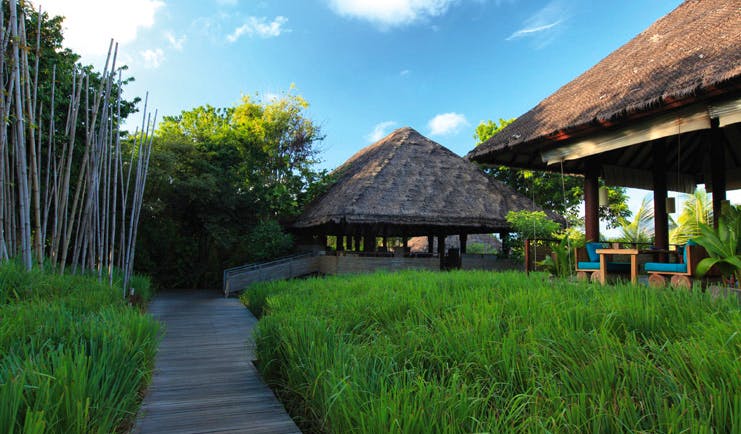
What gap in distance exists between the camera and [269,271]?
36.0ft

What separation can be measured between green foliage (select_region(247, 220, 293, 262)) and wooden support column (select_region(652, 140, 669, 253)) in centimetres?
844

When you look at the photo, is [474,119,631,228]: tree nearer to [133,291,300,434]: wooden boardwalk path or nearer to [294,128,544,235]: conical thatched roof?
[294,128,544,235]: conical thatched roof

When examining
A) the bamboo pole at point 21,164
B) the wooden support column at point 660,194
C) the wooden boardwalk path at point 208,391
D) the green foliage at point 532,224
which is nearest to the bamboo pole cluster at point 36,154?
the bamboo pole at point 21,164

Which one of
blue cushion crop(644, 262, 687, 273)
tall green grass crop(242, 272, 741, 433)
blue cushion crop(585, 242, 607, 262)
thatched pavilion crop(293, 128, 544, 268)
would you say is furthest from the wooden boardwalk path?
thatched pavilion crop(293, 128, 544, 268)

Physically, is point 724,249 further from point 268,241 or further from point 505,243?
point 268,241

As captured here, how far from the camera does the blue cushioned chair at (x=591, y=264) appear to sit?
533 centimetres

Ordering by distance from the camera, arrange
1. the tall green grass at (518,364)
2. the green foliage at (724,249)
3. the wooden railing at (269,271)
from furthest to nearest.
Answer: the wooden railing at (269,271)
the green foliage at (724,249)
the tall green grass at (518,364)

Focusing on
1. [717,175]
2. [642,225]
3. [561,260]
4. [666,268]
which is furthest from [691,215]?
[666,268]

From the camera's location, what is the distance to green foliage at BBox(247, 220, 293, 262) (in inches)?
459

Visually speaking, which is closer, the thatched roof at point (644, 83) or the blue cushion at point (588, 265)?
the thatched roof at point (644, 83)

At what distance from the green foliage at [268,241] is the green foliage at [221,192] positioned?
37mm

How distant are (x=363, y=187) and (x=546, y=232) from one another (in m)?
4.42

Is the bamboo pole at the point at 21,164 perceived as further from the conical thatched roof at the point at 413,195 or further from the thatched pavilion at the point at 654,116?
the conical thatched roof at the point at 413,195

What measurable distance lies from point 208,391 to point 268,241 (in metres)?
9.06
